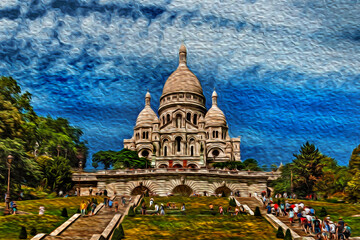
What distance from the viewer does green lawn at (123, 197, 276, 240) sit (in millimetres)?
28312

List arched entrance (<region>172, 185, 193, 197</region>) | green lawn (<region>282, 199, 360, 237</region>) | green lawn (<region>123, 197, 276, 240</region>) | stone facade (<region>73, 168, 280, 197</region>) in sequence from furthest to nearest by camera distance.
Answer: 1. arched entrance (<region>172, 185, 193, 197</region>)
2. stone facade (<region>73, 168, 280, 197</region>)
3. green lawn (<region>282, 199, 360, 237</region>)
4. green lawn (<region>123, 197, 276, 240</region>)

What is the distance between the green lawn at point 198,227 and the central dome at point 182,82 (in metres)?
69.5

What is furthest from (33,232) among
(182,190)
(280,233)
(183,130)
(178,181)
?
(183,130)

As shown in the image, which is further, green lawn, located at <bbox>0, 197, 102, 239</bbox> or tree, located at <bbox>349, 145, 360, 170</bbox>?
tree, located at <bbox>349, 145, 360, 170</bbox>

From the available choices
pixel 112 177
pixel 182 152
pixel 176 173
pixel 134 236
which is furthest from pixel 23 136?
pixel 182 152

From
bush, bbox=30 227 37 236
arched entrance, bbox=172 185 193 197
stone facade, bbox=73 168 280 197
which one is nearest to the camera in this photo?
bush, bbox=30 227 37 236

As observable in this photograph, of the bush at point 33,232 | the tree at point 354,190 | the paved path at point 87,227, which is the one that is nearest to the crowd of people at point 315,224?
the tree at point 354,190

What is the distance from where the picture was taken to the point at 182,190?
57875 millimetres

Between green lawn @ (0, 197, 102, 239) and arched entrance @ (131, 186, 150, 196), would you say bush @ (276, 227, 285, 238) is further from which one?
arched entrance @ (131, 186, 150, 196)

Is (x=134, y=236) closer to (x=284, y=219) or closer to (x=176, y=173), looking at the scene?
(x=284, y=219)

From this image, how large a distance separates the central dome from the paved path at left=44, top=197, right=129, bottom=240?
7012cm

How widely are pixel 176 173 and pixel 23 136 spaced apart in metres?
20.9

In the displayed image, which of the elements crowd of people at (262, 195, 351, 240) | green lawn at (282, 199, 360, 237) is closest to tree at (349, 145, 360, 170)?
green lawn at (282, 199, 360, 237)

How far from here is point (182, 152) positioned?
3479 inches
